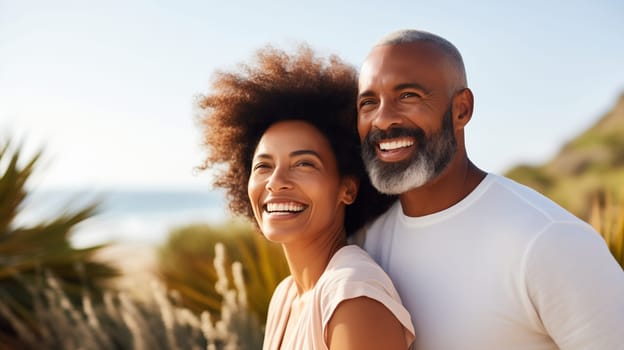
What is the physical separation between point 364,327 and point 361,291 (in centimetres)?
12

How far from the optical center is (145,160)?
73.6 meters

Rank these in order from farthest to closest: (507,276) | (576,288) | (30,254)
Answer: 1. (30,254)
2. (507,276)
3. (576,288)

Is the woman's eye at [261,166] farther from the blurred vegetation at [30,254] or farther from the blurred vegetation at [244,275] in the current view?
the blurred vegetation at [30,254]

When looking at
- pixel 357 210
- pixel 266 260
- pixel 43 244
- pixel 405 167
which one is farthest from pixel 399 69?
pixel 43 244

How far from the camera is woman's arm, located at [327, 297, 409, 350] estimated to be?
7.46 feet

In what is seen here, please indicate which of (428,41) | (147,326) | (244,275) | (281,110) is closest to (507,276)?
(428,41)

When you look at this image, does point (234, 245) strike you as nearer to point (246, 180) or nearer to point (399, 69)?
point (246, 180)

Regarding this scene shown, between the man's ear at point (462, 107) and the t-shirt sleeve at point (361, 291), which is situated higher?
the man's ear at point (462, 107)

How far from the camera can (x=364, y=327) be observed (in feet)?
7.51

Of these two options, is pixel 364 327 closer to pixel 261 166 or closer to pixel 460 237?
pixel 460 237

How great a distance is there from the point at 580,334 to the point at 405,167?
0.84m

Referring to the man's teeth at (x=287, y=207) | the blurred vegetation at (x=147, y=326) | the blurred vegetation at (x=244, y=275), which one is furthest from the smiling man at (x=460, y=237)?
the blurred vegetation at (x=147, y=326)

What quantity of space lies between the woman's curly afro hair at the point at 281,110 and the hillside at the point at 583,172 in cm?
1458

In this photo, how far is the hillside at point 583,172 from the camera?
1831 centimetres
